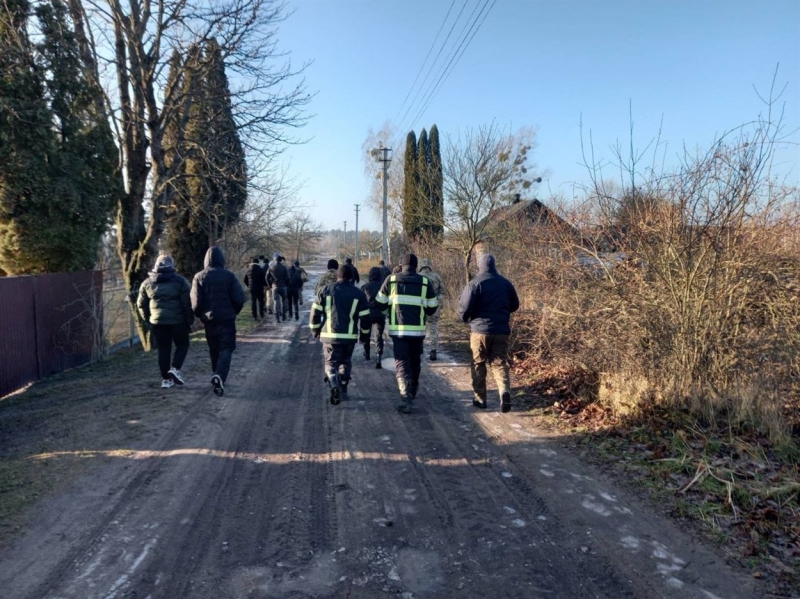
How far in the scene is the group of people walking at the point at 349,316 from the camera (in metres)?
6.70

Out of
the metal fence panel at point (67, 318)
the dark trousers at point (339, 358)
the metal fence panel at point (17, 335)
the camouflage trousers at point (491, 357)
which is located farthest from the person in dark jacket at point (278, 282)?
the camouflage trousers at point (491, 357)

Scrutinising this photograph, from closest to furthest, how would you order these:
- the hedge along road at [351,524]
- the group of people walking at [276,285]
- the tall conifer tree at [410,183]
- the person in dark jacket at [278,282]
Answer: the hedge along road at [351,524], the person in dark jacket at [278,282], the group of people walking at [276,285], the tall conifer tree at [410,183]

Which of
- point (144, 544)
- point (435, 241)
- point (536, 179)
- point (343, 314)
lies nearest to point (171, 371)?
point (343, 314)

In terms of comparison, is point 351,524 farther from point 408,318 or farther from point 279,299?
point 279,299

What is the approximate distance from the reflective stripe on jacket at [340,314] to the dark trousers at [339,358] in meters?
0.08

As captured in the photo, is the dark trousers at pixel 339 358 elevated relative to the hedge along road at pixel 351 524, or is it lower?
elevated

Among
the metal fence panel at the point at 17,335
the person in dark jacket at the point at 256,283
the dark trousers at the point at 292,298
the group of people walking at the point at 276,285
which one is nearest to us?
the metal fence panel at the point at 17,335

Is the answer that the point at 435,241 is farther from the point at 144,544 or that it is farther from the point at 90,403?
the point at 144,544

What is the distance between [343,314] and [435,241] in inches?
516

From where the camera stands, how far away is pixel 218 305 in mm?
7117

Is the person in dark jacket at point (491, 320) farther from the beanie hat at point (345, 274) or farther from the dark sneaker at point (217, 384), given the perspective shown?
the dark sneaker at point (217, 384)

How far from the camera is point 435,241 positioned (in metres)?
19.6

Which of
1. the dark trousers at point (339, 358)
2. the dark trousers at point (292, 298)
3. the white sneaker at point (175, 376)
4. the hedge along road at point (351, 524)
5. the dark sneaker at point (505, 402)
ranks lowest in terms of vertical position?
the hedge along road at point (351, 524)

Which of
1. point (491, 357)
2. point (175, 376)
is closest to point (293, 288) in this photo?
point (175, 376)
